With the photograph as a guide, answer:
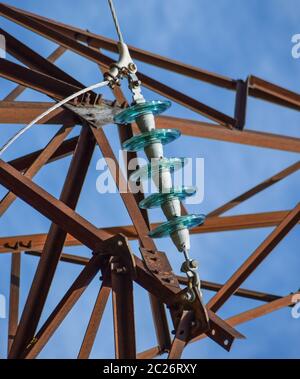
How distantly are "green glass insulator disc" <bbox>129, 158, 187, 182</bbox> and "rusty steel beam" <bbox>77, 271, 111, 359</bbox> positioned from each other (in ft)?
4.16

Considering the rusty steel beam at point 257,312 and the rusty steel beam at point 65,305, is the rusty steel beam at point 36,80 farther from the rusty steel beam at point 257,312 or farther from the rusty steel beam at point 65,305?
the rusty steel beam at point 257,312

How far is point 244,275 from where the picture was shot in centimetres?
1512

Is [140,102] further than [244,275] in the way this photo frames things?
No

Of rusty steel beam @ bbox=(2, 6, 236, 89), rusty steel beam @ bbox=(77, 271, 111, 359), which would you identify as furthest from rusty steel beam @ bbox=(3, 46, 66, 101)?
rusty steel beam @ bbox=(77, 271, 111, 359)

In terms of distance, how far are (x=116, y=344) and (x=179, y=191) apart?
1797 mm

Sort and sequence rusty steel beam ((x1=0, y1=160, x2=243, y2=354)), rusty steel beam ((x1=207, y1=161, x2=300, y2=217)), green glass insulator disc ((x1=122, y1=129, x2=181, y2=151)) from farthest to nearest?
rusty steel beam ((x1=207, y1=161, x2=300, y2=217)) → rusty steel beam ((x1=0, y1=160, x2=243, y2=354)) → green glass insulator disc ((x1=122, y1=129, x2=181, y2=151))

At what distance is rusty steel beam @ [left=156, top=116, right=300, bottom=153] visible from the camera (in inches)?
623

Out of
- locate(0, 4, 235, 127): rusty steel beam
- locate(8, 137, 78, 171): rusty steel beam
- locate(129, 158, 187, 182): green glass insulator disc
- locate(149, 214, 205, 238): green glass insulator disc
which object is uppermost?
locate(0, 4, 235, 127): rusty steel beam

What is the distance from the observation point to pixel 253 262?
50.1 feet

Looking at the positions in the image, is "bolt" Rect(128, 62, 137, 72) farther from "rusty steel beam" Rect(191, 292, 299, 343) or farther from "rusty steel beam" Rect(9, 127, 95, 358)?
"rusty steel beam" Rect(191, 292, 299, 343)

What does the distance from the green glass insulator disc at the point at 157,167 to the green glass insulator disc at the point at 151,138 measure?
0.32 meters
